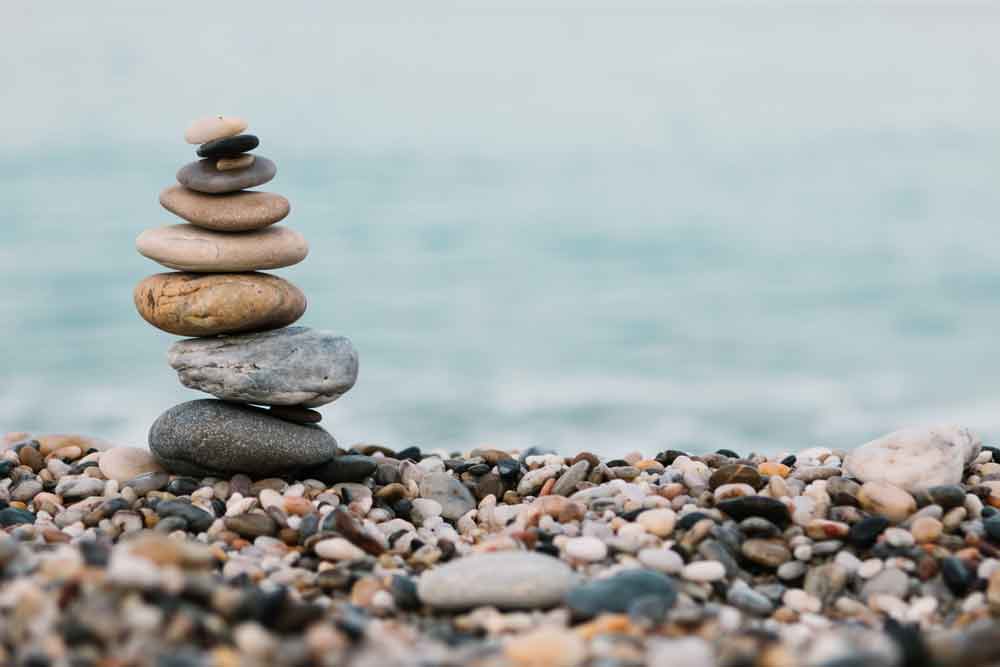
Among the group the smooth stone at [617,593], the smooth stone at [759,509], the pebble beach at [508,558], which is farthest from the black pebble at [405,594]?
the smooth stone at [759,509]

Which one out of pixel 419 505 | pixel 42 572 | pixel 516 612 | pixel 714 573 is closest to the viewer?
pixel 42 572

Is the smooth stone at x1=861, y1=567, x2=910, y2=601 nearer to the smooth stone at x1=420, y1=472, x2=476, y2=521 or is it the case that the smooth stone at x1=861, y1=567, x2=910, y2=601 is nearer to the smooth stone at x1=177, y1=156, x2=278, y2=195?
the smooth stone at x1=420, y1=472, x2=476, y2=521

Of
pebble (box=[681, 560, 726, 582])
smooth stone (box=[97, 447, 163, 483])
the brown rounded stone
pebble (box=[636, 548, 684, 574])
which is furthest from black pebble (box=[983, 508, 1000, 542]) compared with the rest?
smooth stone (box=[97, 447, 163, 483])

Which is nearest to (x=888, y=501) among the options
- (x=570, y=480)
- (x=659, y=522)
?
(x=659, y=522)

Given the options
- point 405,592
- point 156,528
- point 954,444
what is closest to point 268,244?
point 156,528

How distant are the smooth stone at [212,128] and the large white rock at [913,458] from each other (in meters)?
3.82

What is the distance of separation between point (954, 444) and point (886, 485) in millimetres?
573

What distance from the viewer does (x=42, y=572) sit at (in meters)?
4.46

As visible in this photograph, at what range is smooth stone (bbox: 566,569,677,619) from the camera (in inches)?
186

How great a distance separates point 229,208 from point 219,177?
18 cm

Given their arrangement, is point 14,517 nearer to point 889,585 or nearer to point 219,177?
point 219,177

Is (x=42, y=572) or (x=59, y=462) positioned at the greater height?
(x=59, y=462)

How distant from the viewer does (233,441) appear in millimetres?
7109

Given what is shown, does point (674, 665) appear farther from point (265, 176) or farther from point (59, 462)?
point (59, 462)
